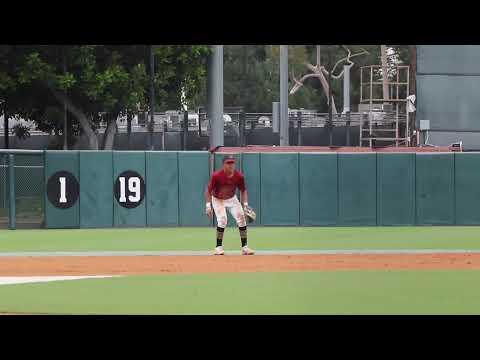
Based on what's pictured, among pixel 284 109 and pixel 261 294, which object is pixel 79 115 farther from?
pixel 261 294

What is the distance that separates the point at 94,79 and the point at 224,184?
17.8m

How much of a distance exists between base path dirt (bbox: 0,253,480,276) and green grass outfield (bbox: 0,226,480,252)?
8.68ft

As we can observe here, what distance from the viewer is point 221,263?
65.3ft

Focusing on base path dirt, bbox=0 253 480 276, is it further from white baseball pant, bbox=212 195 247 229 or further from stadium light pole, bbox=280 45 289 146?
stadium light pole, bbox=280 45 289 146

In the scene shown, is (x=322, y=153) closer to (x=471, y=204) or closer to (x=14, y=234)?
(x=471, y=204)

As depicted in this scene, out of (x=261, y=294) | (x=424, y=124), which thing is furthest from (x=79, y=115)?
(x=261, y=294)

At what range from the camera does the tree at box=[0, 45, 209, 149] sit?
37.2 metres

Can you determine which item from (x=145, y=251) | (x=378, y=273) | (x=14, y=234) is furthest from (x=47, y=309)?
(x=14, y=234)

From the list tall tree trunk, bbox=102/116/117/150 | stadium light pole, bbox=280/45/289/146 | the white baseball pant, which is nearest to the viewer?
the white baseball pant

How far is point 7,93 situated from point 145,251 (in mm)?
17462

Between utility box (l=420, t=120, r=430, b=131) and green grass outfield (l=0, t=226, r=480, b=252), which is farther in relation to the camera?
utility box (l=420, t=120, r=430, b=131)

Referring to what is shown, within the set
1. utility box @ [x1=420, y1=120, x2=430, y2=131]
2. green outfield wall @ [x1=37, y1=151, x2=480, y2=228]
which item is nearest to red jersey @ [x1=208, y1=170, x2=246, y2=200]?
green outfield wall @ [x1=37, y1=151, x2=480, y2=228]

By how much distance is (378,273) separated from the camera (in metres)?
18.2

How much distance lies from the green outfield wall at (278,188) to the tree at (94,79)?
681cm
